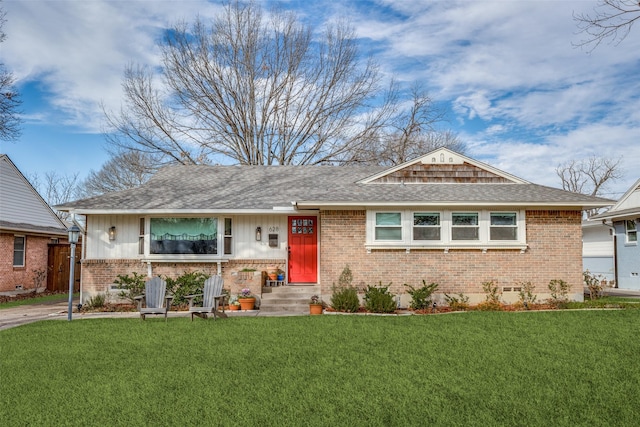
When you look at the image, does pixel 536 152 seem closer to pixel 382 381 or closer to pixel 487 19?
pixel 487 19

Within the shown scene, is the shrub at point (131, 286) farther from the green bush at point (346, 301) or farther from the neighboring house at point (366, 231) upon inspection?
the green bush at point (346, 301)

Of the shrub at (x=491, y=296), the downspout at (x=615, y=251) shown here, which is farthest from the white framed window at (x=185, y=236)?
the downspout at (x=615, y=251)

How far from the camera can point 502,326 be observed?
9.02 metres

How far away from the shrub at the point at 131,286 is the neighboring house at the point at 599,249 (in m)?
19.2

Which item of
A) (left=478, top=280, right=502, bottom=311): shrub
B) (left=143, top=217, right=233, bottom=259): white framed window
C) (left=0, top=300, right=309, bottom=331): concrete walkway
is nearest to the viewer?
(left=0, top=300, right=309, bottom=331): concrete walkway

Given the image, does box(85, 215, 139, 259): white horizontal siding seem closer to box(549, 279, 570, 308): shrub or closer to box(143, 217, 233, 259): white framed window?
box(143, 217, 233, 259): white framed window

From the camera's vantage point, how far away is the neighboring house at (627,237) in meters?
19.3

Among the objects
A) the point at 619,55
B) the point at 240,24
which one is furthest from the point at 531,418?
the point at 240,24

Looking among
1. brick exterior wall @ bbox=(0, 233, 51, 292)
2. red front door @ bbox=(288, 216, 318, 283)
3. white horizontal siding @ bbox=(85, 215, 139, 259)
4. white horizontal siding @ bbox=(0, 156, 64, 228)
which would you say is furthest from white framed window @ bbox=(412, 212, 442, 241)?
white horizontal siding @ bbox=(0, 156, 64, 228)

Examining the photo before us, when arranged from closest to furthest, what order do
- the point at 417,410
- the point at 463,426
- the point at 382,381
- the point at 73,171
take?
the point at 463,426
the point at 417,410
the point at 382,381
the point at 73,171

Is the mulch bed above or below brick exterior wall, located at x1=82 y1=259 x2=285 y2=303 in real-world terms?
below

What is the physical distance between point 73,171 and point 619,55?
4358cm

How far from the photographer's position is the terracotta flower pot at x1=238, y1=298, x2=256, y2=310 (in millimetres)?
12742

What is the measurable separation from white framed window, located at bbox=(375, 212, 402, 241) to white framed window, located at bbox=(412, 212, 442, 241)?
424 mm
